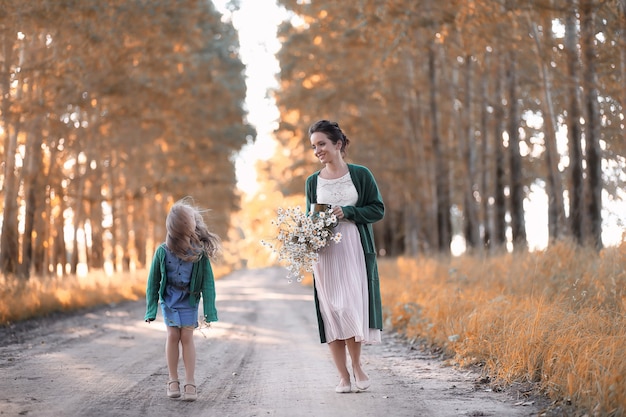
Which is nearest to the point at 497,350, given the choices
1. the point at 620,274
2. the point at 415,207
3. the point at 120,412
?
the point at 620,274

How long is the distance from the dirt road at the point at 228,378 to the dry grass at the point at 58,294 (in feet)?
4.84

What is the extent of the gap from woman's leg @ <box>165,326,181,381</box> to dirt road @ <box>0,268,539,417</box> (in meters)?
0.24

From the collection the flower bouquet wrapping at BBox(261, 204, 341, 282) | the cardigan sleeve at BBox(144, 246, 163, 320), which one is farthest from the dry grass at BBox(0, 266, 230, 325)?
the flower bouquet wrapping at BBox(261, 204, 341, 282)

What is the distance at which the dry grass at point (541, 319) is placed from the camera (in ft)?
20.8

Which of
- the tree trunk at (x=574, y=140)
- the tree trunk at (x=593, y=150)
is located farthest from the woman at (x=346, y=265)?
the tree trunk at (x=574, y=140)

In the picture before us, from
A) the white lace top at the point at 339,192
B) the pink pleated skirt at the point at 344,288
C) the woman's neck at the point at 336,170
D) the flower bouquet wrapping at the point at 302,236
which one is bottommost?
the pink pleated skirt at the point at 344,288

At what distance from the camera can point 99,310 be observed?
63.9ft

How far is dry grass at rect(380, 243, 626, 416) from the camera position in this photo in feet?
20.8

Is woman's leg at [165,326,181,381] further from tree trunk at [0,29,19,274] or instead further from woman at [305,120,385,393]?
tree trunk at [0,29,19,274]

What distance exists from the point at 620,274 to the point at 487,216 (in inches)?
699

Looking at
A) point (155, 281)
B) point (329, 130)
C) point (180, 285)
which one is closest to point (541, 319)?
point (329, 130)

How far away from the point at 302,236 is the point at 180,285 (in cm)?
116

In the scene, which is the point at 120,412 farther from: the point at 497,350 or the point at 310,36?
the point at 310,36

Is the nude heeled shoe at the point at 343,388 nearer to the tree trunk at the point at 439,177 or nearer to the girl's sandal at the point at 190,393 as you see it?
the girl's sandal at the point at 190,393
